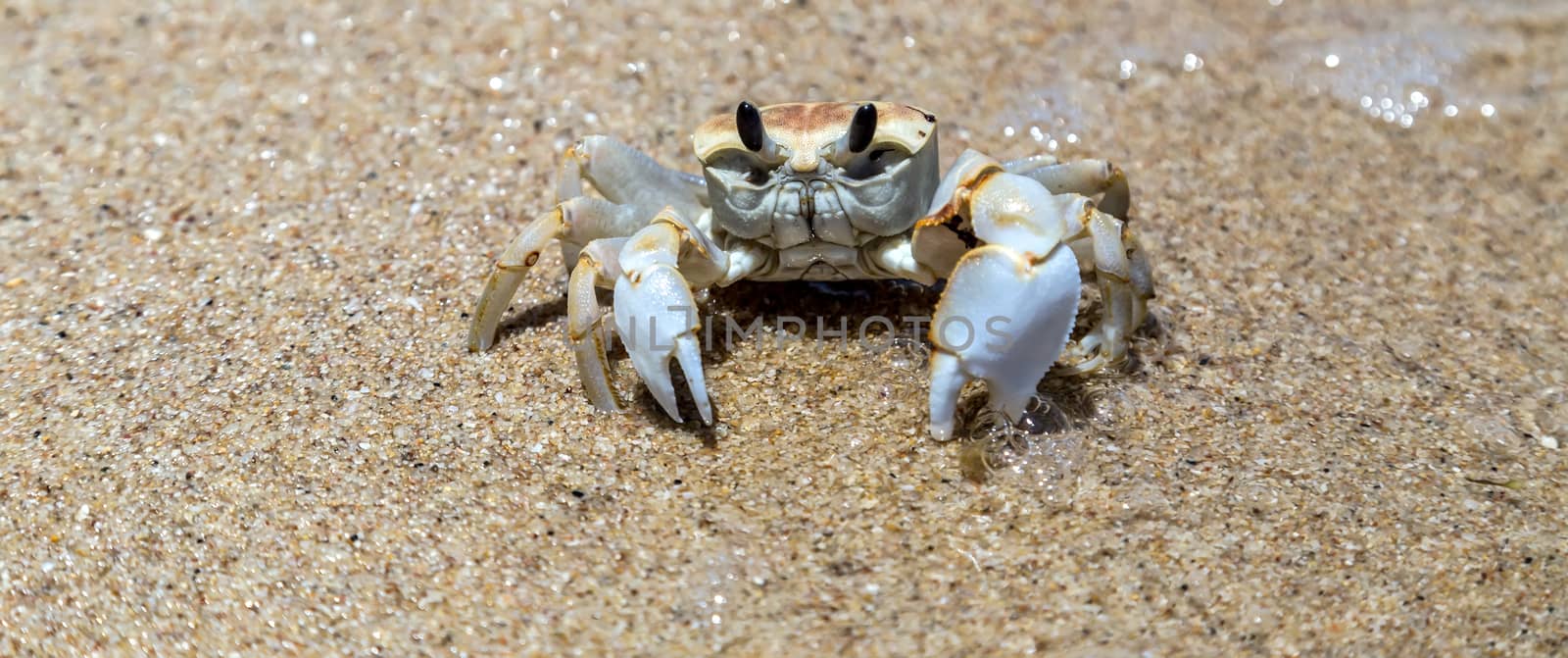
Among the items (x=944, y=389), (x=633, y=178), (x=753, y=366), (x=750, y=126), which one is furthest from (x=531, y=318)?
(x=944, y=389)

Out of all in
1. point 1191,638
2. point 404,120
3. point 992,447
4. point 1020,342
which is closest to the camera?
point 1191,638

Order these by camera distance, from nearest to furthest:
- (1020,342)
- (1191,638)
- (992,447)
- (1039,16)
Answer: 1. (1191,638)
2. (1020,342)
3. (992,447)
4. (1039,16)

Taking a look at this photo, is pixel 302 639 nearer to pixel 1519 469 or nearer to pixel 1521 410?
pixel 1519 469

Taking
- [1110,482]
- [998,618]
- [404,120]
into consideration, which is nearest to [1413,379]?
[1110,482]

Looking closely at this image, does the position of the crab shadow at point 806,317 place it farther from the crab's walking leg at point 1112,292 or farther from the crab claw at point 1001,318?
the crab claw at point 1001,318

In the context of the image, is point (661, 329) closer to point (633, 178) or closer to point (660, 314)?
point (660, 314)

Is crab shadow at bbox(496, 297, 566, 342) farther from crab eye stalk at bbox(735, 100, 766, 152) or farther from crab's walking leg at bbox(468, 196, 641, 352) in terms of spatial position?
crab eye stalk at bbox(735, 100, 766, 152)

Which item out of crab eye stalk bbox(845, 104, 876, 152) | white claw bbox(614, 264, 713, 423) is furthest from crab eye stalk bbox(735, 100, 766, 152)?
white claw bbox(614, 264, 713, 423)
